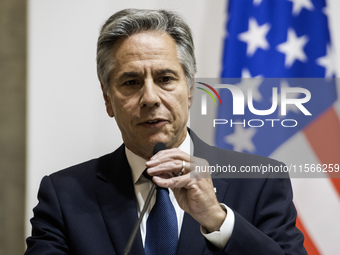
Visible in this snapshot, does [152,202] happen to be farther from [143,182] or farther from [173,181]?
[173,181]

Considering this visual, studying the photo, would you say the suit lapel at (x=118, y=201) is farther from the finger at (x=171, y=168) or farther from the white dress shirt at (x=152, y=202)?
the finger at (x=171, y=168)

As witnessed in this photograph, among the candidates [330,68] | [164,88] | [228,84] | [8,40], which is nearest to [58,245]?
[164,88]

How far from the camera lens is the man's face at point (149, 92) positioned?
1.84 meters

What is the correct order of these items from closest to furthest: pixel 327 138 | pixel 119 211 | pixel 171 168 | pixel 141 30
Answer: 1. pixel 171 168
2. pixel 119 211
3. pixel 141 30
4. pixel 327 138

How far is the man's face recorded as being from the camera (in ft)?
6.04

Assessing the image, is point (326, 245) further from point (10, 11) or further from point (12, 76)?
point (10, 11)

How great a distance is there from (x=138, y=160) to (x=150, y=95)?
1.02 feet

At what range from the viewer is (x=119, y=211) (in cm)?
185

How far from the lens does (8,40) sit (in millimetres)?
2635

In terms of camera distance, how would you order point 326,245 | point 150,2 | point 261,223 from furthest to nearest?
1. point 150,2
2. point 326,245
3. point 261,223

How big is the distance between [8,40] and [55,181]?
1.02m

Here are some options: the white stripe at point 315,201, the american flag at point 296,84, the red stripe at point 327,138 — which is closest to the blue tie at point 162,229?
the american flag at point 296,84

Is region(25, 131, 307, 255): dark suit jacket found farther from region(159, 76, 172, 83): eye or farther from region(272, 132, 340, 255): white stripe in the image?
region(272, 132, 340, 255): white stripe

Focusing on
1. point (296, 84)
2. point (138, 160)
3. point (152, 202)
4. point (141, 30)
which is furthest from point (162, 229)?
point (296, 84)
